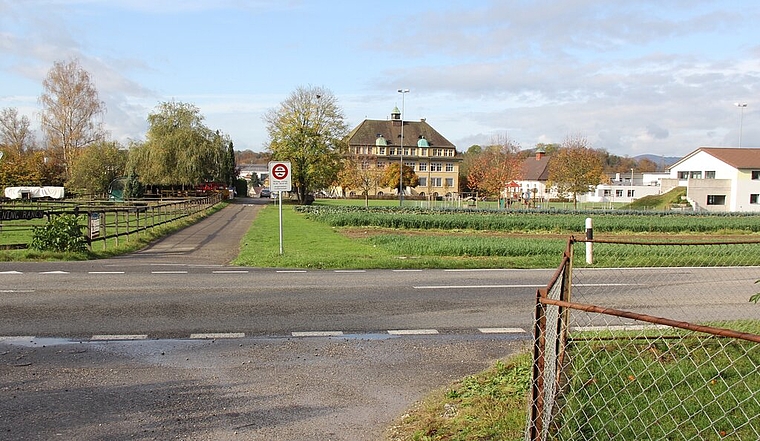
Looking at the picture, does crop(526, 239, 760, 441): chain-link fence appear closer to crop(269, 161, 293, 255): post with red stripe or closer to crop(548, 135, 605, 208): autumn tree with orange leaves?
crop(269, 161, 293, 255): post with red stripe

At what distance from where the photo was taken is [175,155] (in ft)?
210

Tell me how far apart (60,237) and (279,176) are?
6.06m

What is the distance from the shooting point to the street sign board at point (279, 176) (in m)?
18.5

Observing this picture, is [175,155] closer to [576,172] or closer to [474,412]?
[576,172]

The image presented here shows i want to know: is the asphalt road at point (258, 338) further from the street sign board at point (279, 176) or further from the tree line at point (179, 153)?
the tree line at point (179, 153)

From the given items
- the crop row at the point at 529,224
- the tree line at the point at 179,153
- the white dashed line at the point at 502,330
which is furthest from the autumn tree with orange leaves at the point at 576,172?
the white dashed line at the point at 502,330

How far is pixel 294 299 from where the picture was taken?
10789mm

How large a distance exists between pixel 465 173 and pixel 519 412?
111 m

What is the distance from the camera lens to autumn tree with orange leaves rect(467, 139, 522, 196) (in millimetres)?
69000

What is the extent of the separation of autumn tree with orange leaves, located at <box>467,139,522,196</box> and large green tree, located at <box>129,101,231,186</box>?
28.5m

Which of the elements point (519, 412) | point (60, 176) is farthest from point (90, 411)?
point (60, 176)

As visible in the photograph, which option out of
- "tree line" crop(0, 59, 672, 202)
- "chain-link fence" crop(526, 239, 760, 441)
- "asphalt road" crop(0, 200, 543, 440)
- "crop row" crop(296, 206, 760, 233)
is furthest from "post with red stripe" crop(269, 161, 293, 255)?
"tree line" crop(0, 59, 672, 202)

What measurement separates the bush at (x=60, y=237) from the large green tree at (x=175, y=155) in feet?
155

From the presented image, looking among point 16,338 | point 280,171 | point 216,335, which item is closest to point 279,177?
point 280,171
